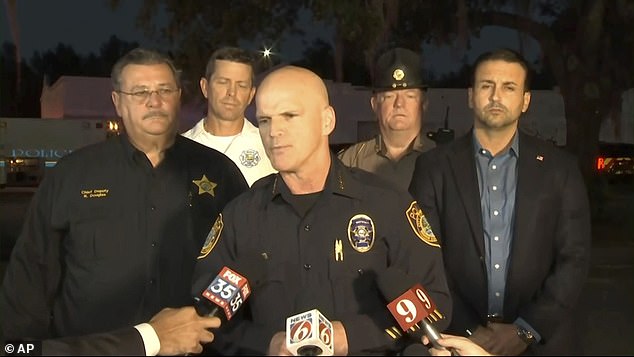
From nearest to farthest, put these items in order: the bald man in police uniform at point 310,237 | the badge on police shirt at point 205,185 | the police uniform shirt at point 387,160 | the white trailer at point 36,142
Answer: the bald man in police uniform at point 310,237, the badge on police shirt at point 205,185, the police uniform shirt at point 387,160, the white trailer at point 36,142

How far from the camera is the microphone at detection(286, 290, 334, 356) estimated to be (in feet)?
6.48

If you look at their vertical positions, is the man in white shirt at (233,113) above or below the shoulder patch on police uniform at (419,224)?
above

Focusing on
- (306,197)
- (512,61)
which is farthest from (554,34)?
(306,197)

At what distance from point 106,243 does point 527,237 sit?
1740mm

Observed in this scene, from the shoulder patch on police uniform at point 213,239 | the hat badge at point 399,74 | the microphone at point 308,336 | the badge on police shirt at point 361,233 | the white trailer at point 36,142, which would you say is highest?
the hat badge at point 399,74

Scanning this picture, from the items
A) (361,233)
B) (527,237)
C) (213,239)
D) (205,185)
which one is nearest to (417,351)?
(361,233)

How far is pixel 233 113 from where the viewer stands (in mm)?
4121

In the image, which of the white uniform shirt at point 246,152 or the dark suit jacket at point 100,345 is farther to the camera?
the white uniform shirt at point 246,152

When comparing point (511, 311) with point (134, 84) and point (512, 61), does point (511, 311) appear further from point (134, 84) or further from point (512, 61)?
point (134, 84)

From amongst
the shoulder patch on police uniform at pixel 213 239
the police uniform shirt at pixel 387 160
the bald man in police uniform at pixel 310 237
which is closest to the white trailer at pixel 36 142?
the police uniform shirt at pixel 387 160

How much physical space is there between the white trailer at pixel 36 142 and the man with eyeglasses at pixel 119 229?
8.76 metres

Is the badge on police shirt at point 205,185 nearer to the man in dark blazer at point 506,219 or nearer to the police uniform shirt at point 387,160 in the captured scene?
the man in dark blazer at point 506,219

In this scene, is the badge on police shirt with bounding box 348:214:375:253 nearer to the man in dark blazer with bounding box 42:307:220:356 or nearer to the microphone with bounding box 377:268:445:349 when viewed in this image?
the microphone with bounding box 377:268:445:349

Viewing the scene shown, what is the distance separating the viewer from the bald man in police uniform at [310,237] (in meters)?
2.44
